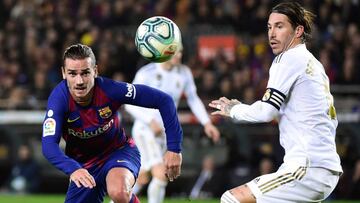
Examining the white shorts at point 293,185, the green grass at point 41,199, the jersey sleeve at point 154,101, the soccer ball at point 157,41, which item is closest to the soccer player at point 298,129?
the white shorts at point 293,185

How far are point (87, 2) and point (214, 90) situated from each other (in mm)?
4557

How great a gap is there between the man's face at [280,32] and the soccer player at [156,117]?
4.02 metres

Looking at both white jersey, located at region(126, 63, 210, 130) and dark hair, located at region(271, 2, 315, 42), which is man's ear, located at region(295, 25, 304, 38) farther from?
white jersey, located at region(126, 63, 210, 130)

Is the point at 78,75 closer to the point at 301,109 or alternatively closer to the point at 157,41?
the point at 157,41

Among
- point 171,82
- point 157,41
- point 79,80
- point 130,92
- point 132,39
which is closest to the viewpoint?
point 79,80

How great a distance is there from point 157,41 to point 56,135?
1.83 metres

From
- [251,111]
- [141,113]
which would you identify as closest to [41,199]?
[141,113]

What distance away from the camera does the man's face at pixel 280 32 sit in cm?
621

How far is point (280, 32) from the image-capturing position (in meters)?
6.22

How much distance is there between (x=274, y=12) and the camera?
20.6ft

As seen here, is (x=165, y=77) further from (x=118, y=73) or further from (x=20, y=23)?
(x=20, y=23)

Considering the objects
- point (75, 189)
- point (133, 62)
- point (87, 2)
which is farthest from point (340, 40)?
point (75, 189)

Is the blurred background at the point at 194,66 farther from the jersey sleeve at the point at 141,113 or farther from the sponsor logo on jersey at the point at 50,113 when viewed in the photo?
the sponsor logo on jersey at the point at 50,113

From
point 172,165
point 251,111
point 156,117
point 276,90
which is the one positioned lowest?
point 156,117
